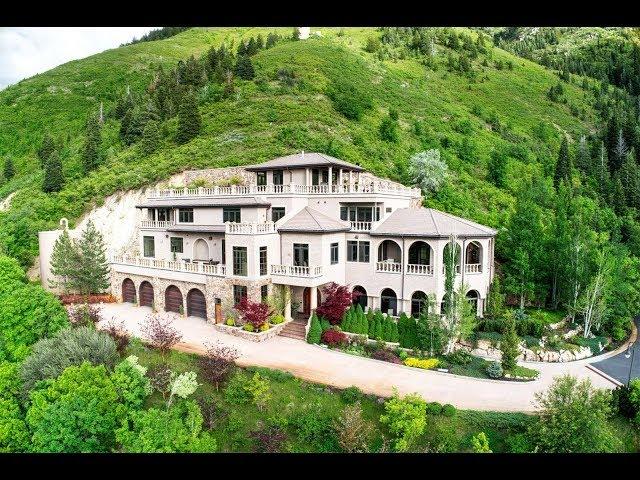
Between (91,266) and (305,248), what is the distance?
14.1 m

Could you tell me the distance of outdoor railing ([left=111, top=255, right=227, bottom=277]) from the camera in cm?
2383

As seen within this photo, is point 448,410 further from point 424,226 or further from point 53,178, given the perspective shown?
point 53,178

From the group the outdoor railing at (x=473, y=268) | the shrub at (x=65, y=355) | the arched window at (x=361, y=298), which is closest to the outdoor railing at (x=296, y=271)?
the arched window at (x=361, y=298)

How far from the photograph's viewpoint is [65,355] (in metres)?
17.0

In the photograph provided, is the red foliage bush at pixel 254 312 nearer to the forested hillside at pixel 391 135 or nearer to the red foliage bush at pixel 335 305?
the red foliage bush at pixel 335 305

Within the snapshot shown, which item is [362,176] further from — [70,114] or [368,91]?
[70,114]

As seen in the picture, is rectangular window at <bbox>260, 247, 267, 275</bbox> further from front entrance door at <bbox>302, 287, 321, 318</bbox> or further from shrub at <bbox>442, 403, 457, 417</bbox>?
shrub at <bbox>442, 403, 457, 417</bbox>

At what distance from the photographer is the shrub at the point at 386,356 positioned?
19253 mm

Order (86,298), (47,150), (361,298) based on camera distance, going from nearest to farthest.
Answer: (361,298) < (86,298) < (47,150)

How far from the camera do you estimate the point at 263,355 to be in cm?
1945

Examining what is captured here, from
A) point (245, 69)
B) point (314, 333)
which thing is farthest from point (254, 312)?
point (245, 69)

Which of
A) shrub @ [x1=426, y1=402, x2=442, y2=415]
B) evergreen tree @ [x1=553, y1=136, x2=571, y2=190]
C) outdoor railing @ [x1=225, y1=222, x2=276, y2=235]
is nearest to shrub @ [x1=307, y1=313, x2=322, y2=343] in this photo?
outdoor railing @ [x1=225, y1=222, x2=276, y2=235]

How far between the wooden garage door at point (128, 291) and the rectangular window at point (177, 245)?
337cm

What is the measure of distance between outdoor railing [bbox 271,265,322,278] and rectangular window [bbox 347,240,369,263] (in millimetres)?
2563
